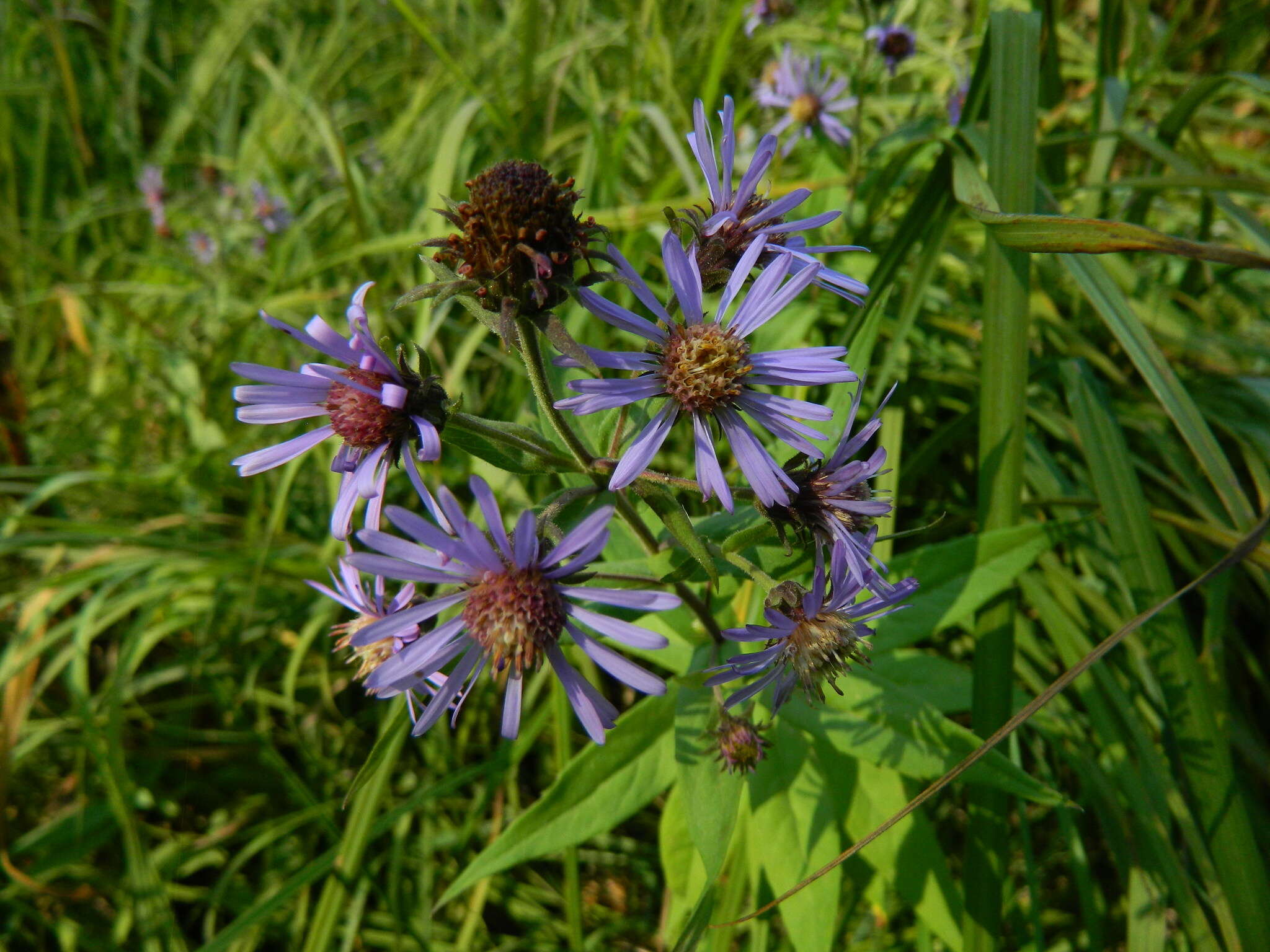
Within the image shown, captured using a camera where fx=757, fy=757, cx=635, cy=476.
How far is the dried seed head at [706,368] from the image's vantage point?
1.28 m

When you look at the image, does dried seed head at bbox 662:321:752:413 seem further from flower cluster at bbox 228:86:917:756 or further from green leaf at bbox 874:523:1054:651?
green leaf at bbox 874:523:1054:651

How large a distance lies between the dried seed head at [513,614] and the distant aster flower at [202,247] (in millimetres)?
3945

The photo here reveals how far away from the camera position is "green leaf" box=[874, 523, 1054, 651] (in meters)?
1.65

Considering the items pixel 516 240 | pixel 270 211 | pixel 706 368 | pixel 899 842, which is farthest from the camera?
pixel 270 211

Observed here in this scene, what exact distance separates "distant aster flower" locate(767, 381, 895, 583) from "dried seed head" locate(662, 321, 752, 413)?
0.19 metres

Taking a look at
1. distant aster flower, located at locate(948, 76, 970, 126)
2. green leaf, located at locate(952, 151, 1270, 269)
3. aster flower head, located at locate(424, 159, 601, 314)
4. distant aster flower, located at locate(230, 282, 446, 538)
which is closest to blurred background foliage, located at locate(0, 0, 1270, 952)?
distant aster flower, located at locate(948, 76, 970, 126)

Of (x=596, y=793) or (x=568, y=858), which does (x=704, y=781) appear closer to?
(x=596, y=793)

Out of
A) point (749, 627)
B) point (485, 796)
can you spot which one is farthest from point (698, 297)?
point (485, 796)

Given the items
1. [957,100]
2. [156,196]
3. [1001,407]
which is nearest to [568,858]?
[1001,407]

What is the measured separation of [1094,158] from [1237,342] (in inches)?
31.8

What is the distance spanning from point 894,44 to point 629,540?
232cm

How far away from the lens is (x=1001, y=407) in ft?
5.69

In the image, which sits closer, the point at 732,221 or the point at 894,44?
the point at 732,221

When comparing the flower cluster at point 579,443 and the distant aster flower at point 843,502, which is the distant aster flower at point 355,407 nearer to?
the flower cluster at point 579,443
